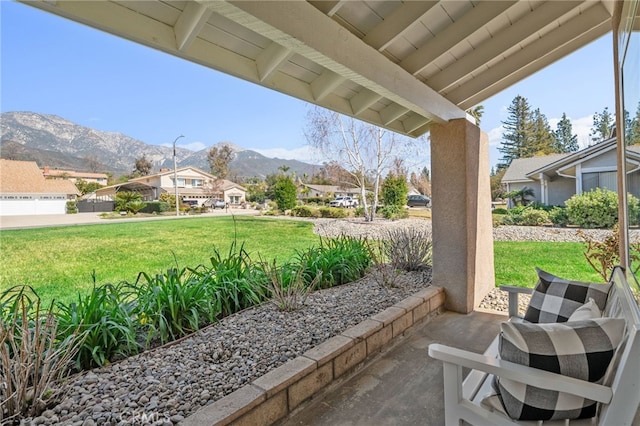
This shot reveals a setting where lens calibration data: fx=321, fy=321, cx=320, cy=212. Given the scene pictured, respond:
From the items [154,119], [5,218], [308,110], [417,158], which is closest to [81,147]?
[154,119]

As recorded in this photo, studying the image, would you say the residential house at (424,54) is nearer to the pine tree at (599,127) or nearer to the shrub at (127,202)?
the pine tree at (599,127)

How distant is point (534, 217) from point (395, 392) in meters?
10.0

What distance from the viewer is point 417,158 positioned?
12.4m

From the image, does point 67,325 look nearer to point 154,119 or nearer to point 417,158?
point 417,158

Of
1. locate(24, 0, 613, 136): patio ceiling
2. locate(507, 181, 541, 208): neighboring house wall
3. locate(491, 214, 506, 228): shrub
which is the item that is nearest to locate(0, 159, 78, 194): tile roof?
locate(24, 0, 613, 136): patio ceiling

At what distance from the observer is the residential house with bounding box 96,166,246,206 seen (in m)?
21.0

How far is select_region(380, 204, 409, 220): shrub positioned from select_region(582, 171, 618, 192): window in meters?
5.46

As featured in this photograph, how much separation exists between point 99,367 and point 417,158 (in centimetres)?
1202

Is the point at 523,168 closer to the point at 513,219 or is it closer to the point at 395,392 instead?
the point at 513,219

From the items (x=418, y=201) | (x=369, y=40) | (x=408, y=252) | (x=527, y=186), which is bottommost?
(x=408, y=252)

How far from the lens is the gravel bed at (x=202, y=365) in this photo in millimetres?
1502

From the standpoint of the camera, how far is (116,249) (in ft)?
26.5

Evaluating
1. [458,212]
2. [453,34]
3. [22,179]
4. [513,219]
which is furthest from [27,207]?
[513,219]

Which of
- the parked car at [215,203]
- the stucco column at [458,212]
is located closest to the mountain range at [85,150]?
the parked car at [215,203]
